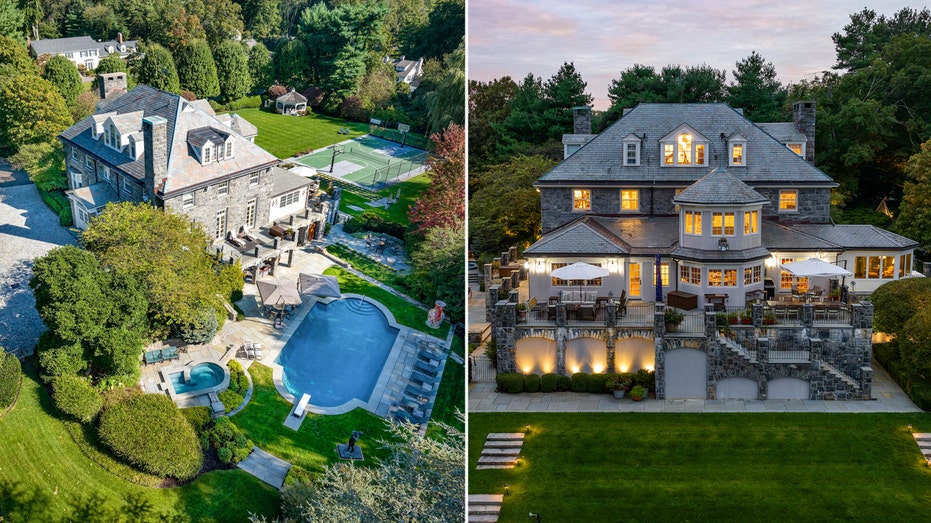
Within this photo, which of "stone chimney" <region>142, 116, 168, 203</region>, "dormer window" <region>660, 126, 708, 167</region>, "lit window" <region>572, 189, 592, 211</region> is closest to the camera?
"stone chimney" <region>142, 116, 168, 203</region>

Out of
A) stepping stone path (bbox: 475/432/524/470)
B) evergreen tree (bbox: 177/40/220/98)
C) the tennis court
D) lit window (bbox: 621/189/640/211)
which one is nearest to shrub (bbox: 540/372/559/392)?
stepping stone path (bbox: 475/432/524/470)

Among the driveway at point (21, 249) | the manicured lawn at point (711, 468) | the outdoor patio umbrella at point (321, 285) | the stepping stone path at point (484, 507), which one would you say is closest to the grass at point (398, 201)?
the outdoor patio umbrella at point (321, 285)

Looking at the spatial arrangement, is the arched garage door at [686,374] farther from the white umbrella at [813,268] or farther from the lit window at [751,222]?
the lit window at [751,222]

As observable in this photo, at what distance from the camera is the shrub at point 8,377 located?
12.0m

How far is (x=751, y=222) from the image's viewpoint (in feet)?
72.4

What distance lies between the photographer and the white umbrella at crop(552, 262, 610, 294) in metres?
21.3

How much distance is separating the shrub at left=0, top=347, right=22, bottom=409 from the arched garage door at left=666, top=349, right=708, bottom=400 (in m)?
12.9

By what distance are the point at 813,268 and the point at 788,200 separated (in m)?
4.06

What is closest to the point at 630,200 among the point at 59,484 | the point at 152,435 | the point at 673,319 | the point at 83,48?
the point at 673,319

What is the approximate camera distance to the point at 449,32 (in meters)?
14.8

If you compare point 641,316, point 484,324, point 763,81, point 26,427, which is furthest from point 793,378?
point 763,81

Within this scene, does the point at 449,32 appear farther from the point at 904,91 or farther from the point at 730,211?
the point at 904,91

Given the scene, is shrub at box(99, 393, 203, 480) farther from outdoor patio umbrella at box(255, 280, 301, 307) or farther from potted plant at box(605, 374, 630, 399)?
potted plant at box(605, 374, 630, 399)

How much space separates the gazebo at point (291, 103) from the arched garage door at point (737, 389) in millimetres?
10678
